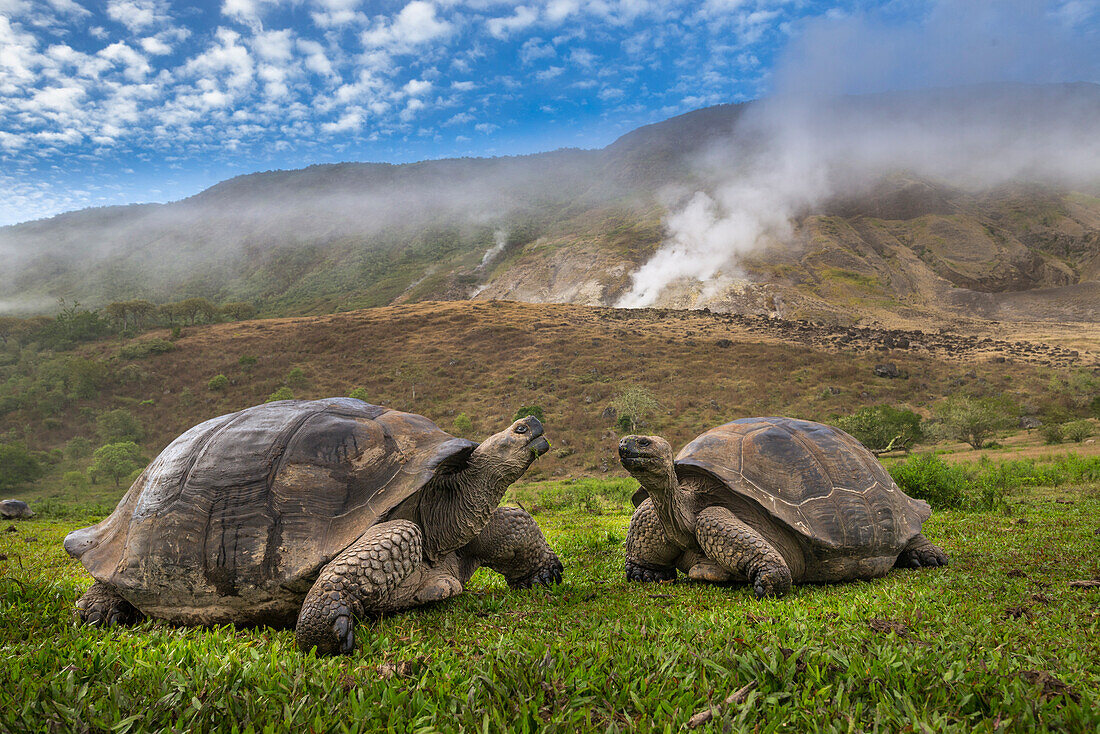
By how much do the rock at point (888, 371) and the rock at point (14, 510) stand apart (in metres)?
63.4

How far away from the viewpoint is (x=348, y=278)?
157125 millimetres

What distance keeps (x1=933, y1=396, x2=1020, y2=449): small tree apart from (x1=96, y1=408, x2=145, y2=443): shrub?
210 feet

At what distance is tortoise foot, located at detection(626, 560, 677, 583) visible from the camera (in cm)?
595

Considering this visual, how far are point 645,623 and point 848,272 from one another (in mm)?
113946

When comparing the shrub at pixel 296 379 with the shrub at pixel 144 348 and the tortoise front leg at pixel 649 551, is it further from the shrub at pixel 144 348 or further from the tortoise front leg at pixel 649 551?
the tortoise front leg at pixel 649 551

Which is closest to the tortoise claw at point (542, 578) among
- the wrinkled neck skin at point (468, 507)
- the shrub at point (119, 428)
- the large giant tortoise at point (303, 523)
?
the large giant tortoise at point (303, 523)

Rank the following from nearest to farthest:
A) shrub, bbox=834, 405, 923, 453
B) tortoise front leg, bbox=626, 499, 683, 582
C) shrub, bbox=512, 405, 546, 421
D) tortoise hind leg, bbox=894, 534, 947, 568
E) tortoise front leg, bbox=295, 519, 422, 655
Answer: tortoise front leg, bbox=295, 519, 422, 655 < tortoise front leg, bbox=626, 499, 683, 582 < tortoise hind leg, bbox=894, 534, 947, 568 < shrub, bbox=834, 405, 923, 453 < shrub, bbox=512, 405, 546, 421

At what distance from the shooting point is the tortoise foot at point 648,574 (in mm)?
5945

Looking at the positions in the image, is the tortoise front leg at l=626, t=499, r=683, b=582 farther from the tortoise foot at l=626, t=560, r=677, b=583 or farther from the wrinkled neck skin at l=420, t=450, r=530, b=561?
the wrinkled neck skin at l=420, t=450, r=530, b=561

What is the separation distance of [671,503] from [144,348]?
78.0 m

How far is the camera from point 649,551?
595cm

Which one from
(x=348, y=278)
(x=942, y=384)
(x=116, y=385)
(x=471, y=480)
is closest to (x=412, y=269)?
(x=348, y=278)

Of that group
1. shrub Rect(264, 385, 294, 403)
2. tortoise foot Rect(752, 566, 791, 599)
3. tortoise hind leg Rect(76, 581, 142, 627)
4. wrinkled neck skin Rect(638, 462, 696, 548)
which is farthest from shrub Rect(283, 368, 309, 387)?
tortoise foot Rect(752, 566, 791, 599)

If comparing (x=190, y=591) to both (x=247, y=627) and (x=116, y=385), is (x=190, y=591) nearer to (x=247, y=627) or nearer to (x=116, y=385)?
(x=247, y=627)
